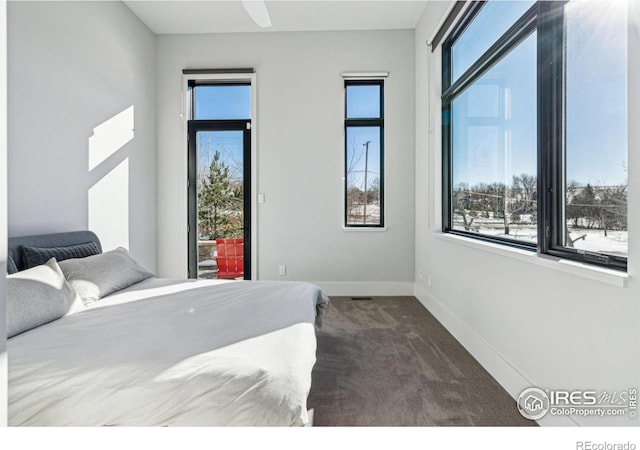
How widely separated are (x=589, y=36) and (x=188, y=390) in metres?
2.14

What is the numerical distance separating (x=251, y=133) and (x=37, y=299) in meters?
2.93

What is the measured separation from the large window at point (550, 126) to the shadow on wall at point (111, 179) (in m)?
3.19

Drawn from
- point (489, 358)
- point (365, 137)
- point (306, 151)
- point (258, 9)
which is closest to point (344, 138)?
point (365, 137)

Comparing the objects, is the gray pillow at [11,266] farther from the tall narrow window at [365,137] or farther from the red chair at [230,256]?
the tall narrow window at [365,137]

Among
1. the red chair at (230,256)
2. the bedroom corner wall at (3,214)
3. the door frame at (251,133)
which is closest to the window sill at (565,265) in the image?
the bedroom corner wall at (3,214)

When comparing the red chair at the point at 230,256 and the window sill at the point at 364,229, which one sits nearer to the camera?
A: the window sill at the point at 364,229

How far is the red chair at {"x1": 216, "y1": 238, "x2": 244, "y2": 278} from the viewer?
4.26 m

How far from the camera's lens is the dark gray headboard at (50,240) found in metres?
2.12

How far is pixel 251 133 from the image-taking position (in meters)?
4.12

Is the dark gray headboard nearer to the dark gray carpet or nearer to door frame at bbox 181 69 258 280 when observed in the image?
door frame at bbox 181 69 258 280

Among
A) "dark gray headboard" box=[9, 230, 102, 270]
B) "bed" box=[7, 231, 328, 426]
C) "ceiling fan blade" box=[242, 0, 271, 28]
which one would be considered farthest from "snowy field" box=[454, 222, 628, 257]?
"dark gray headboard" box=[9, 230, 102, 270]

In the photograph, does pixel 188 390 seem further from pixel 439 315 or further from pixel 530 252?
pixel 439 315

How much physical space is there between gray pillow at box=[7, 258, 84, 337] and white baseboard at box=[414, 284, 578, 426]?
241cm

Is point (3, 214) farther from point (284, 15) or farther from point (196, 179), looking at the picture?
point (284, 15)
